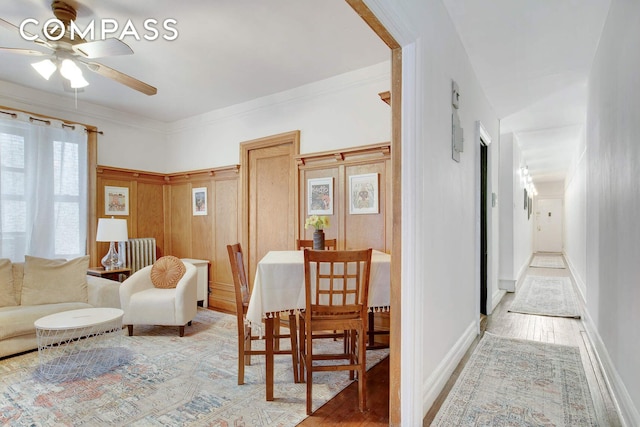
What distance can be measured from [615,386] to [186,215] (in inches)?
203

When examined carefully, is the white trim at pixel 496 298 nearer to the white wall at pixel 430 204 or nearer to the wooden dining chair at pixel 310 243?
the white wall at pixel 430 204

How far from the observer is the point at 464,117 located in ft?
→ 9.75

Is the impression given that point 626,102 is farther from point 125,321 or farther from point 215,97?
point 125,321

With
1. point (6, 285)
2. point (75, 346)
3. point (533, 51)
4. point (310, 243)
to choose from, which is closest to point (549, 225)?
point (533, 51)

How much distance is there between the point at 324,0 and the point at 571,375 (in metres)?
3.31

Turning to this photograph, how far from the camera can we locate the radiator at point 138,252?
480cm

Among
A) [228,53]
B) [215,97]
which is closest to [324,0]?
[228,53]

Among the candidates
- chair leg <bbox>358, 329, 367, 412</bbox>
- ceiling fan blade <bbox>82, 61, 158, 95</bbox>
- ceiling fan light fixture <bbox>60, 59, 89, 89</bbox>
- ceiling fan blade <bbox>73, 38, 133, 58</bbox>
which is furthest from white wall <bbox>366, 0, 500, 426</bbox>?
ceiling fan light fixture <bbox>60, 59, 89, 89</bbox>

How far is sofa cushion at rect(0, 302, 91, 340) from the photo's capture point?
9.70 ft

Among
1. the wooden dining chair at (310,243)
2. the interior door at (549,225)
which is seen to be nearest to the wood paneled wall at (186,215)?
the wooden dining chair at (310,243)

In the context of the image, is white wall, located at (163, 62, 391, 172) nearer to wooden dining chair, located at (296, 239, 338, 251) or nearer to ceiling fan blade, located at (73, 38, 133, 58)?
wooden dining chair, located at (296, 239, 338, 251)

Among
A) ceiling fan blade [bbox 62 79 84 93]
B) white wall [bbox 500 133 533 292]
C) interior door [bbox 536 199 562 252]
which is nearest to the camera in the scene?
ceiling fan blade [bbox 62 79 84 93]

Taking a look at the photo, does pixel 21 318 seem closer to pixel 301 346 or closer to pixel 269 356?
pixel 269 356

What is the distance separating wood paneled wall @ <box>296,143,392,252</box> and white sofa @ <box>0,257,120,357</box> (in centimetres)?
225
